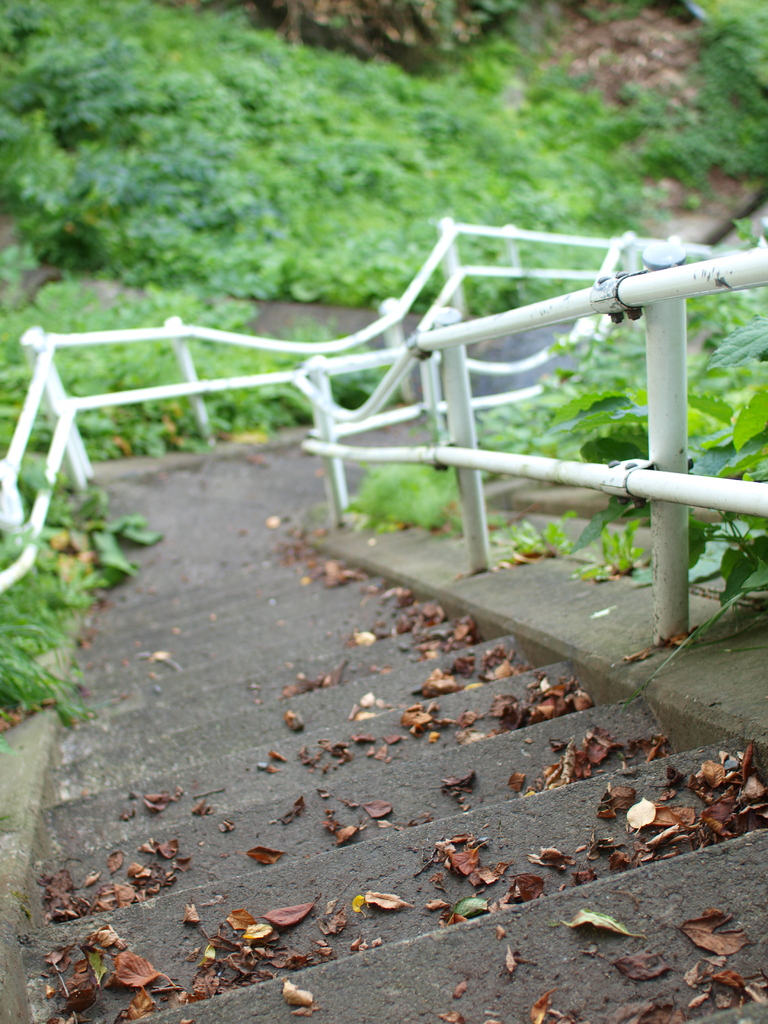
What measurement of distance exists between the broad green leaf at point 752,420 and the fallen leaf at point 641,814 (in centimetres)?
79

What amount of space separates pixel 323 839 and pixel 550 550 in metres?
1.53

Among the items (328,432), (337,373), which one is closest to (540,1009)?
(328,432)

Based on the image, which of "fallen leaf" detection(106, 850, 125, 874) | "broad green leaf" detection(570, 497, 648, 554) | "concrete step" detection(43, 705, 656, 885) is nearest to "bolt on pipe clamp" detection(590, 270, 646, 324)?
"broad green leaf" detection(570, 497, 648, 554)

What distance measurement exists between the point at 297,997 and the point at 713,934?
2.03 feet

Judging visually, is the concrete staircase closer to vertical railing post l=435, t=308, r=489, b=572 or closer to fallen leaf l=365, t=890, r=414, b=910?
fallen leaf l=365, t=890, r=414, b=910

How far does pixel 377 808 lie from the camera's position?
1812 mm

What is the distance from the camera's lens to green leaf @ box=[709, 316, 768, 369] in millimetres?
1545

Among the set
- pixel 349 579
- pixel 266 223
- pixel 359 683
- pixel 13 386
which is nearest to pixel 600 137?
pixel 266 223

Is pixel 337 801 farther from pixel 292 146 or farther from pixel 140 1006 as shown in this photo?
pixel 292 146

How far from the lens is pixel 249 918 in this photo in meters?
1.51

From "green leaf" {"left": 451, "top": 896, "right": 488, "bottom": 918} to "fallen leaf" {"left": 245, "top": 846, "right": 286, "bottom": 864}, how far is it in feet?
1.68

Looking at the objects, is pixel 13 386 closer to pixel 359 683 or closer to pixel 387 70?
pixel 359 683

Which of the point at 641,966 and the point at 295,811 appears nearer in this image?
the point at 641,966

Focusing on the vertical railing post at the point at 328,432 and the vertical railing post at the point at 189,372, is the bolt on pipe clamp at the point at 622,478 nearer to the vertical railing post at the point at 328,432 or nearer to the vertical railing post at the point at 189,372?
the vertical railing post at the point at 328,432
